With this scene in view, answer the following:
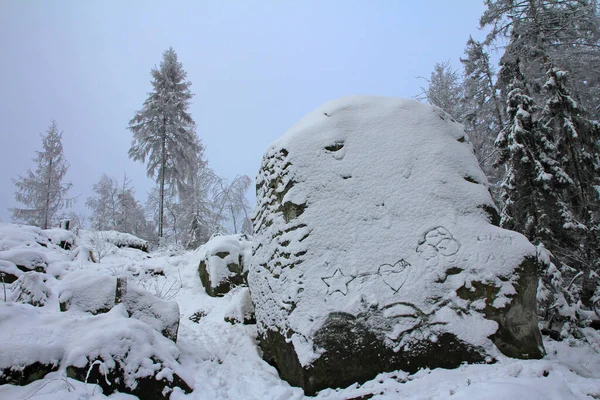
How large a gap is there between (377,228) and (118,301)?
3.90m

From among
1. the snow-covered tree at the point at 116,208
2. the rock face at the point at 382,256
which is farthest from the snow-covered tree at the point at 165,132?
the rock face at the point at 382,256

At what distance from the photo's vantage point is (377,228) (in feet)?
14.4

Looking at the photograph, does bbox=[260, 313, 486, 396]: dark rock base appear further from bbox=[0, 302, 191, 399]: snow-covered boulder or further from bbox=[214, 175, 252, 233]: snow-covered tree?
bbox=[214, 175, 252, 233]: snow-covered tree

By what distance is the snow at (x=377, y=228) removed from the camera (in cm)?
Result: 384

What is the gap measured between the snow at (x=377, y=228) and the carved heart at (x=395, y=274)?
0.5 inches

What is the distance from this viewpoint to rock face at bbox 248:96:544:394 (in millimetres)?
3641

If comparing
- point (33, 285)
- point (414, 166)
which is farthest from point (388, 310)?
point (33, 285)

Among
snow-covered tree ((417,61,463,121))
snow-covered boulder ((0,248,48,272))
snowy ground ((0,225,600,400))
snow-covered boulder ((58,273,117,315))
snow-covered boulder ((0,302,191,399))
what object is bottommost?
snowy ground ((0,225,600,400))

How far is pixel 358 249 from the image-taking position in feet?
14.0

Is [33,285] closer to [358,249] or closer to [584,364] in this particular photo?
[358,249]

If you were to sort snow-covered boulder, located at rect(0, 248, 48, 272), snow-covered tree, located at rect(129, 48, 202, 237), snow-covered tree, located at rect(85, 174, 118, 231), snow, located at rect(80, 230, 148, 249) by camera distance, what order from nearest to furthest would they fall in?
snow-covered boulder, located at rect(0, 248, 48, 272)
snow, located at rect(80, 230, 148, 249)
snow-covered tree, located at rect(129, 48, 202, 237)
snow-covered tree, located at rect(85, 174, 118, 231)

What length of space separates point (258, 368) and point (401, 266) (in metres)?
2.45

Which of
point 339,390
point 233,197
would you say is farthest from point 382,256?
point 233,197

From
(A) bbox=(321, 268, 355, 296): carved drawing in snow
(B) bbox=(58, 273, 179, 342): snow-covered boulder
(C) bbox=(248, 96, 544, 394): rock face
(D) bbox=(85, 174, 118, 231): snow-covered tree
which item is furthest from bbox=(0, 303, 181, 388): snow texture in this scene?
(D) bbox=(85, 174, 118, 231): snow-covered tree
